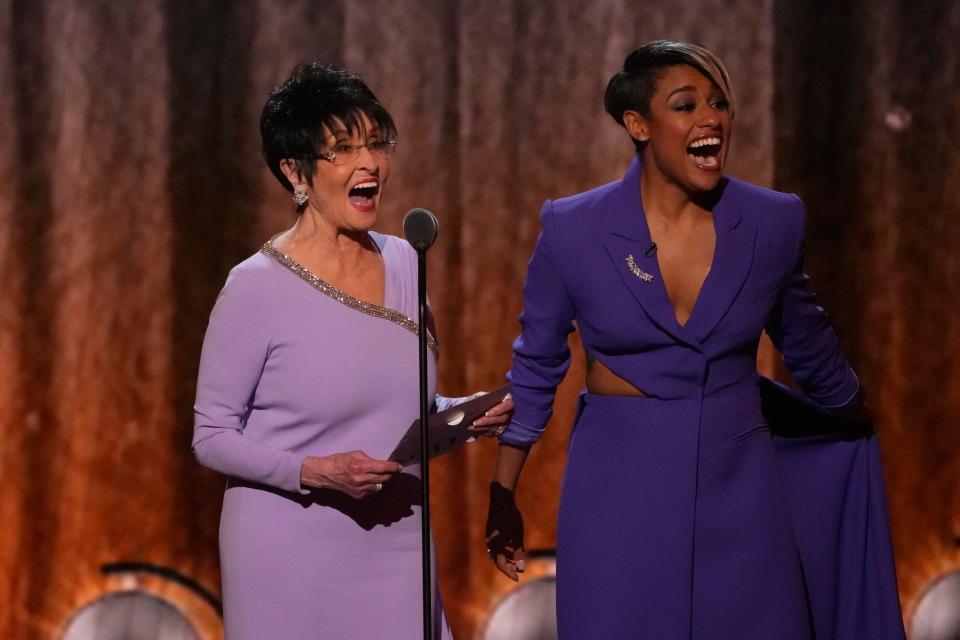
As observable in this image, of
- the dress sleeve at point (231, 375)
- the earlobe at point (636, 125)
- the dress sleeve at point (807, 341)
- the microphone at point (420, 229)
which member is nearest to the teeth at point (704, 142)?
the earlobe at point (636, 125)

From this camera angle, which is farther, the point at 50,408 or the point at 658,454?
the point at 50,408

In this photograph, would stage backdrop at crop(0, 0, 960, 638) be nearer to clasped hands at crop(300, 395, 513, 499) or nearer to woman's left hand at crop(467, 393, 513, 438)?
woman's left hand at crop(467, 393, 513, 438)

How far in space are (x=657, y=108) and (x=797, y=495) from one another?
76 centimetres

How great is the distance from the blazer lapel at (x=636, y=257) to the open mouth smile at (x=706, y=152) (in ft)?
0.42

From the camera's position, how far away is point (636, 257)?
6.99ft

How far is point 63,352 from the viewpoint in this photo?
Answer: 11.6 ft

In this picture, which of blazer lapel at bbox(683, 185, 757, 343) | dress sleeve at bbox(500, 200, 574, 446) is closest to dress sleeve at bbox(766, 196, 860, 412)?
blazer lapel at bbox(683, 185, 757, 343)

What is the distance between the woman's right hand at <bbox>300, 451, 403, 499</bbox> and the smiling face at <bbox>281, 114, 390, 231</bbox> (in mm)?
436

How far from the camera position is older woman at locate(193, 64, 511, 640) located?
6.99ft

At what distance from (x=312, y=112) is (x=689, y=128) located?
668 mm

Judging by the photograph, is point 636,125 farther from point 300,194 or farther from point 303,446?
point 303,446

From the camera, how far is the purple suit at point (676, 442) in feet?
6.75

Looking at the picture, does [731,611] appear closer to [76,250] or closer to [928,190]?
[928,190]

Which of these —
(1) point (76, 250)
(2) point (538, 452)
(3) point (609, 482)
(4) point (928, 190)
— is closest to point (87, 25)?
(1) point (76, 250)
